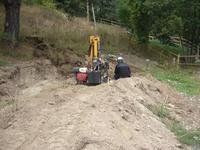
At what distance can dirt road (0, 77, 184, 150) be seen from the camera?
595 inches

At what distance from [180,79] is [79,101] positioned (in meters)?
13.8

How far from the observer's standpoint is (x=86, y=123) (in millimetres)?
15875

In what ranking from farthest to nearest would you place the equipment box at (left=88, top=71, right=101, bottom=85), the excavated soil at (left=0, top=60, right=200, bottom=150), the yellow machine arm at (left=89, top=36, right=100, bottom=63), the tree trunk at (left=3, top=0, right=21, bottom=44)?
the tree trunk at (left=3, top=0, right=21, bottom=44) → the yellow machine arm at (left=89, top=36, right=100, bottom=63) → the equipment box at (left=88, top=71, right=101, bottom=85) → the excavated soil at (left=0, top=60, right=200, bottom=150)

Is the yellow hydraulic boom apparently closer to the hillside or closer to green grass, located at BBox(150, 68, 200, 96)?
the hillside

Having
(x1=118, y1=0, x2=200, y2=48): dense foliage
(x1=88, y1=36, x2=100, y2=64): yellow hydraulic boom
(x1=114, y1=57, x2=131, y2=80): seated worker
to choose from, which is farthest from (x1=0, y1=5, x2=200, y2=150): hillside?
(x1=118, y1=0, x2=200, y2=48): dense foliage

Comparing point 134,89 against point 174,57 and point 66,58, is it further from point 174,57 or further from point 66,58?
point 174,57

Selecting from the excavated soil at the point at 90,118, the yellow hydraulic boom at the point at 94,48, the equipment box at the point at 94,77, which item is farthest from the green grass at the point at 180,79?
the equipment box at the point at 94,77

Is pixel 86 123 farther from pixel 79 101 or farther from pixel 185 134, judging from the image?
pixel 185 134

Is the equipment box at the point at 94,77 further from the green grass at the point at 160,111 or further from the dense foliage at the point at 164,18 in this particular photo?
the dense foliage at the point at 164,18

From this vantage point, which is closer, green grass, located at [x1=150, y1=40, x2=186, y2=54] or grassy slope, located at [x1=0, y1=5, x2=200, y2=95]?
grassy slope, located at [x1=0, y1=5, x2=200, y2=95]

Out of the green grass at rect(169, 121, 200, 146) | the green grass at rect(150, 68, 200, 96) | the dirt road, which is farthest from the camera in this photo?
the green grass at rect(150, 68, 200, 96)

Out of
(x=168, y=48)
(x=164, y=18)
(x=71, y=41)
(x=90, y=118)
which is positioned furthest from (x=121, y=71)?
(x=168, y=48)

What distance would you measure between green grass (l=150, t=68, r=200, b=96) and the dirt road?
22.9 ft

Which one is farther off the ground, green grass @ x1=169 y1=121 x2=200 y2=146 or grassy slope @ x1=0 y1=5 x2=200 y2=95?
grassy slope @ x1=0 y1=5 x2=200 y2=95
